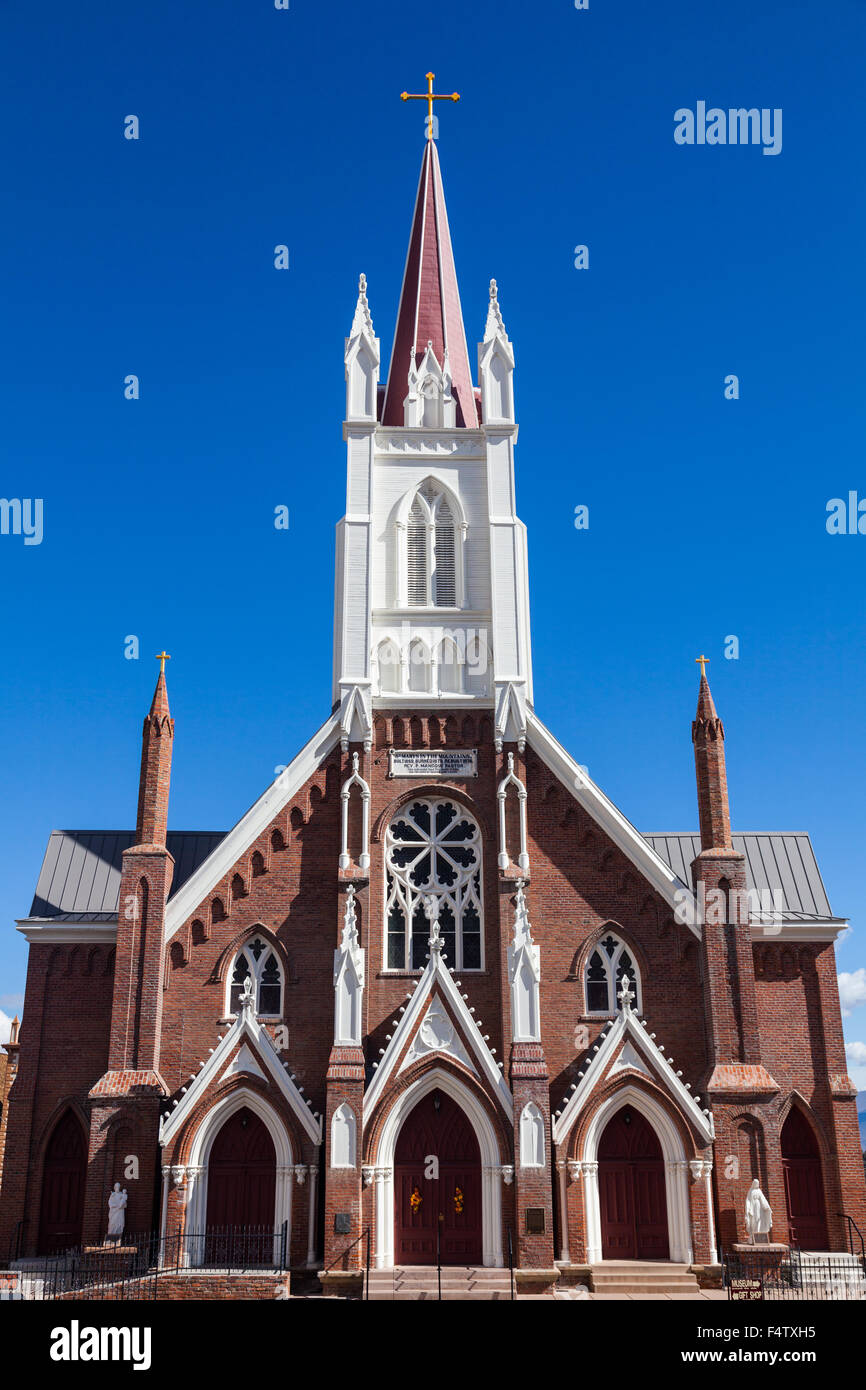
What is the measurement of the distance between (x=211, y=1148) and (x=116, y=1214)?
2.29 metres

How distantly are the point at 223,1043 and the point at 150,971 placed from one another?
2.28 meters

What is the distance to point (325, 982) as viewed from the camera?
27.2 m

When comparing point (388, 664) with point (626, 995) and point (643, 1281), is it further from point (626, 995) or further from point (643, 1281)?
point (643, 1281)

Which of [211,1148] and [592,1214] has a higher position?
[211,1148]

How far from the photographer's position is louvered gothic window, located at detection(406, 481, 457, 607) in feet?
103

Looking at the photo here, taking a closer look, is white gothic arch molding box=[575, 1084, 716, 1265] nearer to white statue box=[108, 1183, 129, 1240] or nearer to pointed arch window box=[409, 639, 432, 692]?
white statue box=[108, 1183, 129, 1240]

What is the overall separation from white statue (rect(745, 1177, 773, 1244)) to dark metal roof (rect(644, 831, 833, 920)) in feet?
25.9

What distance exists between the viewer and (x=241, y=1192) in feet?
84.5

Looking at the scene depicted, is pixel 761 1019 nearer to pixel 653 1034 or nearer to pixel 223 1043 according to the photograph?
pixel 653 1034

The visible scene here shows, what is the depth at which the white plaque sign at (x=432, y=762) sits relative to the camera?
29016 mm

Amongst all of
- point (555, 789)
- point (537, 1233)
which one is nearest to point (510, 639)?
point (555, 789)

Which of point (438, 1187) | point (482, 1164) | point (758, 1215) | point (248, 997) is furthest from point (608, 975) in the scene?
point (248, 997)

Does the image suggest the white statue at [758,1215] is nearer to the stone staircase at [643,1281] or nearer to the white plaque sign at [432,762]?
the stone staircase at [643,1281]

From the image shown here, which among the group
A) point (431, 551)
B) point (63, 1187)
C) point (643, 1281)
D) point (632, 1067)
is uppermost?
point (431, 551)
